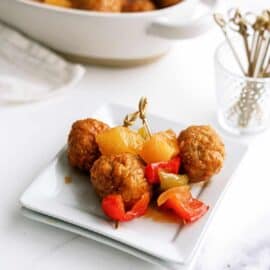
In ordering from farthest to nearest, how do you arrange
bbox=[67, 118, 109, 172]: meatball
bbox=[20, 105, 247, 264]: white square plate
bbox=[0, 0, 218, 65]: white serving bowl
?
bbox=[0, 0, 218, 65]: white serving bowl
bbox=[67, 118, 109, 172]: meatball
bbox=[20, 105, 247, 264]: white square plate

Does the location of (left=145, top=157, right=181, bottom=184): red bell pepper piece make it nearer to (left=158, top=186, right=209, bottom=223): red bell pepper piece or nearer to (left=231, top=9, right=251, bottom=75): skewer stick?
(left=158, top=186, right=209, bottom=223): red bell pepper piece

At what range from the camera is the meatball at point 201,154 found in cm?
104

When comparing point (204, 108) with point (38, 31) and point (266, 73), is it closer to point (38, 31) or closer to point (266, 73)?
point (266, 73)

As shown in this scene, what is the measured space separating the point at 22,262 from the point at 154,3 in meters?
0.68

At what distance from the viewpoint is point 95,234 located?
3.17ft

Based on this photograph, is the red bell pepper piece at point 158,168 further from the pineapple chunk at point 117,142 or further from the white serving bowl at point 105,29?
the white serving bowl at point 105,29

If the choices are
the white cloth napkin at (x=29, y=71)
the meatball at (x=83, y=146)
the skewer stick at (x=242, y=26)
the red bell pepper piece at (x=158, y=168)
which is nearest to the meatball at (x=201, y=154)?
the red bell pepper piece at (x=158, y=168)

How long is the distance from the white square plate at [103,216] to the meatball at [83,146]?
0.03 meters

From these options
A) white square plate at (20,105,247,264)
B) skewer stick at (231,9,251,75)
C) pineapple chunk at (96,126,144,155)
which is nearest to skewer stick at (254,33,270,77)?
skewer stick at (231,9,251,75)

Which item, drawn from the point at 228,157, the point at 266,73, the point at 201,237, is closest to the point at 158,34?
the point at 266,73

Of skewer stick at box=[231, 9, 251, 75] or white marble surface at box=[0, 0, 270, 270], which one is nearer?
white marble surface at box=[0, 0, 270, 270]

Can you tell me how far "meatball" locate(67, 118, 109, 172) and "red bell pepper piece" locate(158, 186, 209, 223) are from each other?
0.14 metres

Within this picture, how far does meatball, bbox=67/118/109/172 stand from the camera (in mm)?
1058

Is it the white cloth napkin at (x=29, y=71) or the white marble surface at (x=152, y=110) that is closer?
the white marble surface at (x=152, y=110)
